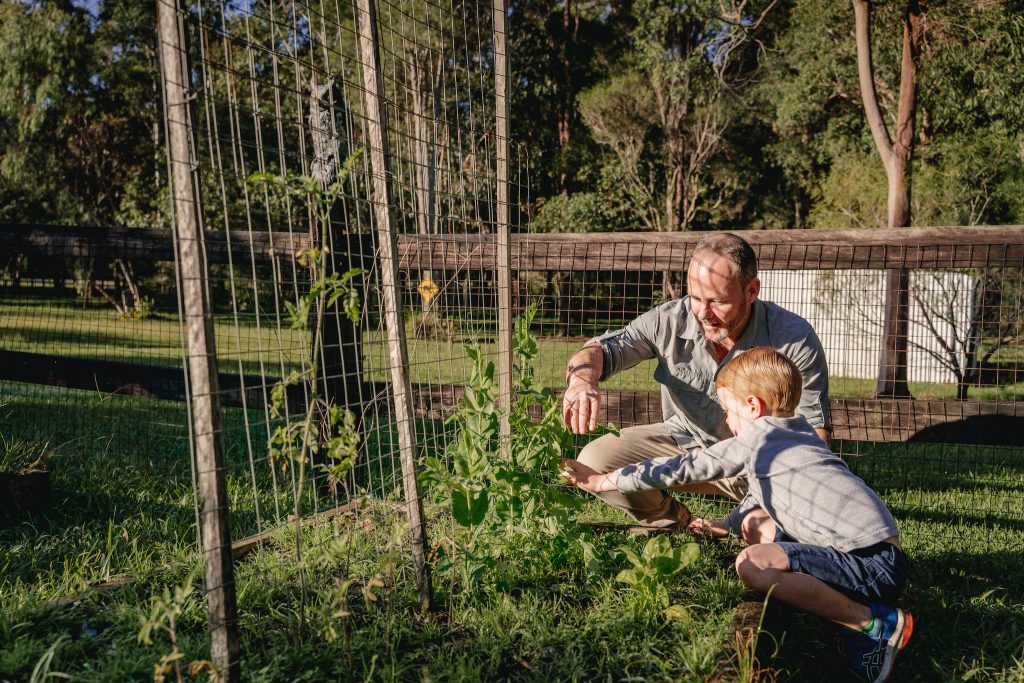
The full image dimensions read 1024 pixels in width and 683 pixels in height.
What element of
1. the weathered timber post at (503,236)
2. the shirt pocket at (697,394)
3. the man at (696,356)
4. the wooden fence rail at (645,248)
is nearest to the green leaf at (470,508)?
the man at (696,356)

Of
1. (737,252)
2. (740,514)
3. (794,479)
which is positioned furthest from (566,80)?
(794,479)

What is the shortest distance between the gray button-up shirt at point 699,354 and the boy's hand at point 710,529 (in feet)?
1.25

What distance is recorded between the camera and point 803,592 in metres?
2.52

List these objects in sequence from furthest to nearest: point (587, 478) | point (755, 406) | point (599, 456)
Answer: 1. point (599, 456)
2. point (587, 478)
3. point (755, 406)

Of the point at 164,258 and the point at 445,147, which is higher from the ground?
the point at 445,147

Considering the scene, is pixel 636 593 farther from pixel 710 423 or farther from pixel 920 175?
pixel 920 175

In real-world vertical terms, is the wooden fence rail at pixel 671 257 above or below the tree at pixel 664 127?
below

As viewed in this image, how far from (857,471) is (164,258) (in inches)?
183

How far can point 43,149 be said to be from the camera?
2173 centimetres

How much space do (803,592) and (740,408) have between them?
0.70 m

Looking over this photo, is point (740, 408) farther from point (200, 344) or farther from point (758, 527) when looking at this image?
point (200, 344)

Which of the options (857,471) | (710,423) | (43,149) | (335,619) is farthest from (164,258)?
(43,149)

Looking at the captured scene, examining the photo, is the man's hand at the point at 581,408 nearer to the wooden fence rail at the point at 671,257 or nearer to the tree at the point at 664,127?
the wooden fence rail at the point at 671,257

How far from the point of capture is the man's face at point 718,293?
3.16 meters
